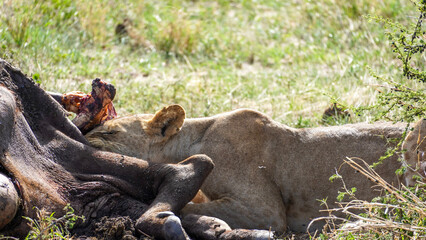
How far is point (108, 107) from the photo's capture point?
5.29 m

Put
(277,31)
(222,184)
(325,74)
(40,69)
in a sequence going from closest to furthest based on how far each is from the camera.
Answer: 1. (222,184)
2. (40,69)
3. (325,74)
4. (277,31)

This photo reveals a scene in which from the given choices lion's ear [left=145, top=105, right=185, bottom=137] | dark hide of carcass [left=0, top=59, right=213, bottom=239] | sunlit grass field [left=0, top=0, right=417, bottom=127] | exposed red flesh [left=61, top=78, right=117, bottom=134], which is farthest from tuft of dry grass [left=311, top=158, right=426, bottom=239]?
sunlit grass field [left=0, top=0, right=417, bottom=127]

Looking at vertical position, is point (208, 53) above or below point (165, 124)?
below

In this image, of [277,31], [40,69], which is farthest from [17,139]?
[277,31]

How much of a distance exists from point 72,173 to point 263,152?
150 centimetres

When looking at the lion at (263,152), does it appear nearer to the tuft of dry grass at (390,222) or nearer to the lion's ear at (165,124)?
the lion's ear at (165,124)

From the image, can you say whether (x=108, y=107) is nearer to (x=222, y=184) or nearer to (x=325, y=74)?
(x=222, y=184)

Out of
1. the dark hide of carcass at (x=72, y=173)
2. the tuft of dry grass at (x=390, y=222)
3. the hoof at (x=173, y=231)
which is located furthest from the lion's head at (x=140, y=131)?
the tuft of dry grass at (x=390, y=222)

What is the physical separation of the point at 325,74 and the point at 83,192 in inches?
193

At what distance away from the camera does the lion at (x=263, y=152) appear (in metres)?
4.87

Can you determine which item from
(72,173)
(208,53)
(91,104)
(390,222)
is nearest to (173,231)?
(72,173)

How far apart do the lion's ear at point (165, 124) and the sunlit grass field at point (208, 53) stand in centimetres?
151

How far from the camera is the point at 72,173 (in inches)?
168

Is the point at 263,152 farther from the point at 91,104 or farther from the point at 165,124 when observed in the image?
the point at 91,104
